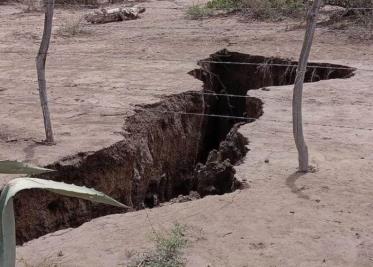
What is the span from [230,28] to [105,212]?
22.7 feet

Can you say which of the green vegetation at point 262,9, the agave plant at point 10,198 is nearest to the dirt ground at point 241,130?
the green vegetation at point 262,9

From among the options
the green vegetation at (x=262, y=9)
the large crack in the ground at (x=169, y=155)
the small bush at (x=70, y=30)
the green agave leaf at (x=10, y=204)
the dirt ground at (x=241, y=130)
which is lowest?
the large crack in the ground at (x=169, y=155)

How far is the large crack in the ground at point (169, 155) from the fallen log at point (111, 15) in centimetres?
440

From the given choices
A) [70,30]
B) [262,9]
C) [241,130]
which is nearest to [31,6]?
[70,30]

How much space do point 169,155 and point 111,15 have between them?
22.5ft

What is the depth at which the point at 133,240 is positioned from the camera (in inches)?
153

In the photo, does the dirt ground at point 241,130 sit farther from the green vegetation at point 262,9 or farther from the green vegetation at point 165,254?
the green vegetation at point 262,9

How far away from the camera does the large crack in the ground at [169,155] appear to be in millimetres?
5062

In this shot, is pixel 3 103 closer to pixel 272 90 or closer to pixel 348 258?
pixel 272 90

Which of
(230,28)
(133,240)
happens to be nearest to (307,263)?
(133,240)

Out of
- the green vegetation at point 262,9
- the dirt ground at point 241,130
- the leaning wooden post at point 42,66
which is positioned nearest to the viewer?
the dirt ground at point 241,130

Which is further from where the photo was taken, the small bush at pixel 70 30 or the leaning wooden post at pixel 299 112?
the small bush at pixel 70 30

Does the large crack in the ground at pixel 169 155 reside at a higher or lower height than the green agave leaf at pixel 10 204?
lower

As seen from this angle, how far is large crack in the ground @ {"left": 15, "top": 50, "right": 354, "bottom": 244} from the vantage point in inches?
199
